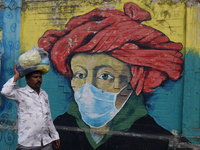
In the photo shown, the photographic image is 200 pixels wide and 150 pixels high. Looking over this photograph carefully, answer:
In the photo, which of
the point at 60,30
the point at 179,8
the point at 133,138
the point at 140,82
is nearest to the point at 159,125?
the point at 133,138

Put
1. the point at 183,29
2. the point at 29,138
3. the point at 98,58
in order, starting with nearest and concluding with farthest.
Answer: the point at 29,138 < the point at 183,29 < the point at 98,58

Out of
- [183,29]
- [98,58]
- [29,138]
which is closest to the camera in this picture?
[29,138]

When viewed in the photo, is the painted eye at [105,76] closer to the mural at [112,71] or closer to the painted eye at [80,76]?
the mural at [112,71]

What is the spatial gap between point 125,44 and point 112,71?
23.0 inches

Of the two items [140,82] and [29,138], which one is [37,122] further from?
[140,82]

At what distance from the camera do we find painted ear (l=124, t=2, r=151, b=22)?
4105 millimetres

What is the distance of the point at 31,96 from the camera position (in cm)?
257

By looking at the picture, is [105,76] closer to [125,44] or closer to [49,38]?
[125,44]

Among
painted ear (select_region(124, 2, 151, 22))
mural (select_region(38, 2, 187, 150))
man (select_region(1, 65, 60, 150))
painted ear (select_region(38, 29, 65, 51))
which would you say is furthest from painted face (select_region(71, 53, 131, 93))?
man (select_region(1, 65, 60, 150))

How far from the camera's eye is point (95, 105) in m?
4.26

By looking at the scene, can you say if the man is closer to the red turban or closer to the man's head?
the man's head

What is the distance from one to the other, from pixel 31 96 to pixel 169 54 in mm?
2613

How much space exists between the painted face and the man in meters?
1.72

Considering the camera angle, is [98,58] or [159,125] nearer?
[159,125]
